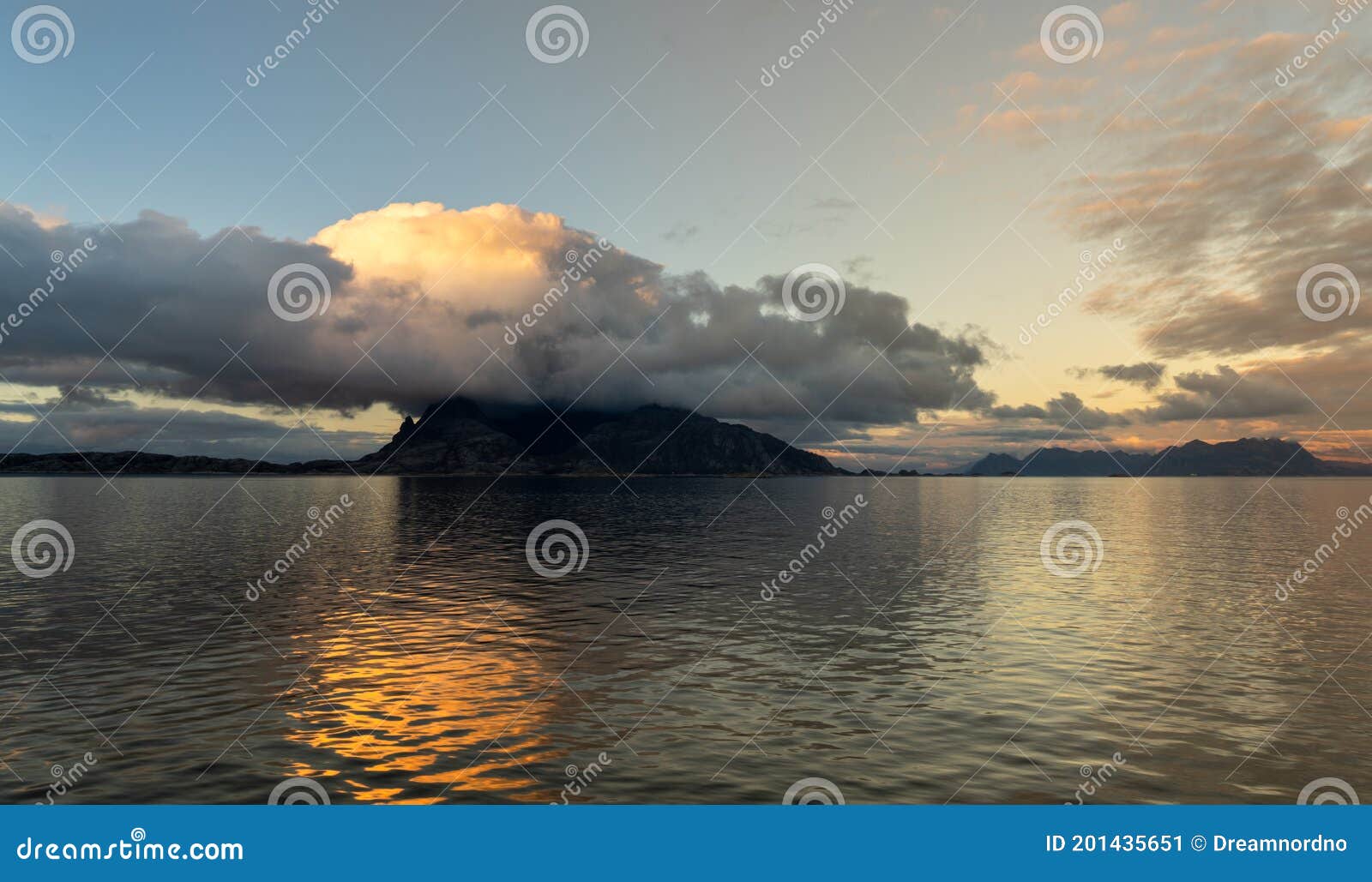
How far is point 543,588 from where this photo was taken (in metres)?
59.8

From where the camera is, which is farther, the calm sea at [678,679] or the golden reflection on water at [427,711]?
the calm sea at [678,679]

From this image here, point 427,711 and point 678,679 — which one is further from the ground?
point 678,679

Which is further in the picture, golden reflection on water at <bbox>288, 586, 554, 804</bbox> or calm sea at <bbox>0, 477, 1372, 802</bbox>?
calm sea at <bbox>0, 477, 1372, 802</bbox>

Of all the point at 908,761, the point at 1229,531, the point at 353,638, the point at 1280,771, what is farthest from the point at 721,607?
the point at 1229,531

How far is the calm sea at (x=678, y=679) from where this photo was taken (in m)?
22.5

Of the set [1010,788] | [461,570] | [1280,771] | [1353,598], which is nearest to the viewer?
[1010,788]

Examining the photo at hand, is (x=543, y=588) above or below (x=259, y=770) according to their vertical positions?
above

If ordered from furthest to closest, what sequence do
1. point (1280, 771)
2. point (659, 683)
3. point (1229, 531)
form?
1. point (1229, 531)
2. point (659, 683)
3. point (1280, 771)

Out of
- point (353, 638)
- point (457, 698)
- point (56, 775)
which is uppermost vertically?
point (353, 638)

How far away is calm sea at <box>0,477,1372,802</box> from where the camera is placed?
74.0 ft

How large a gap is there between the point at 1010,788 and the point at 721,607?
29860mm

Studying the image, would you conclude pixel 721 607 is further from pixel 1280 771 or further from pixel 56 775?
pixel 56 775

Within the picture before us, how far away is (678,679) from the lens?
1315 inches

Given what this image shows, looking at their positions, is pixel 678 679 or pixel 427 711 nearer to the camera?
pixel 427 711
